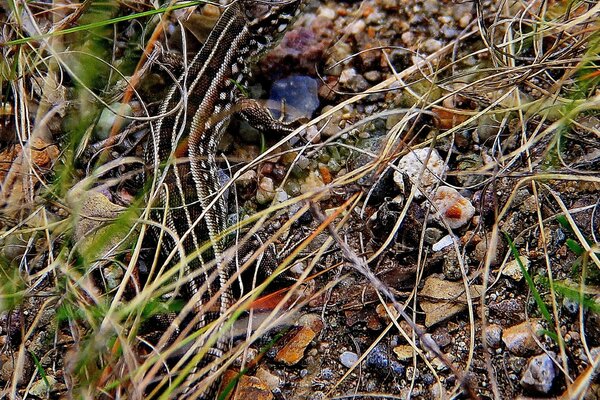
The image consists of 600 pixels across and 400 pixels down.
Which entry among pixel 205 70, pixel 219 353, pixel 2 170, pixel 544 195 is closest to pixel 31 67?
pixel 2 170

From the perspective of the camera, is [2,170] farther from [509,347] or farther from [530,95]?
[530,95]

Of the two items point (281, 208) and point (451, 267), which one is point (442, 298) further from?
point (281, 208)

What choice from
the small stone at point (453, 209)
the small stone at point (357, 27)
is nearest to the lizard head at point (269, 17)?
the small stone at point (357, 27)

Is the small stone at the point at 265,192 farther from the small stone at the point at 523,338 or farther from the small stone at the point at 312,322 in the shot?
the small stone at the point at 523,338

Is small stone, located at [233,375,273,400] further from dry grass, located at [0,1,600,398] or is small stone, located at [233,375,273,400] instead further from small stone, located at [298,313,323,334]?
small stone, located at [298,313,323,334]

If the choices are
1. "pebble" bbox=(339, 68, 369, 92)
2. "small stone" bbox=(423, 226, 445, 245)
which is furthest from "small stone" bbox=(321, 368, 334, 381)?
"pebble" bbox=(339, 68, 369, 92)

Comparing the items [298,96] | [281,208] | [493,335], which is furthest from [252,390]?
[298,96]
